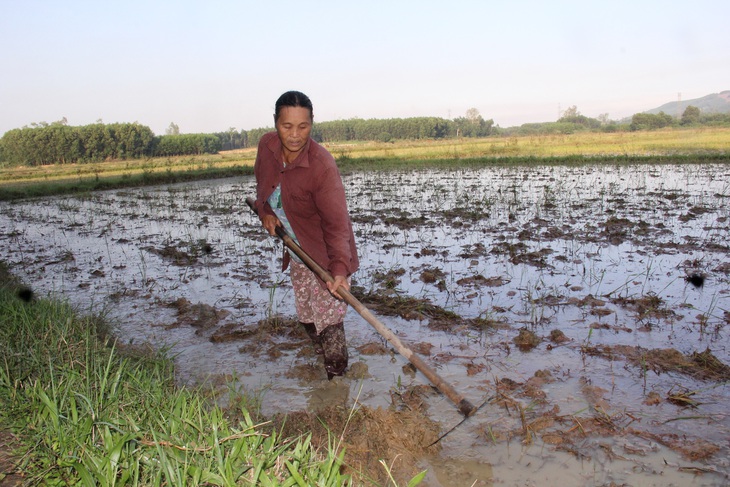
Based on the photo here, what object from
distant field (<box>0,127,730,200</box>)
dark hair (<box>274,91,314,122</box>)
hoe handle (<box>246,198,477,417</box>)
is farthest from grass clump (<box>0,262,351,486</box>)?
distant field (<box>0,127,730,200</box>)

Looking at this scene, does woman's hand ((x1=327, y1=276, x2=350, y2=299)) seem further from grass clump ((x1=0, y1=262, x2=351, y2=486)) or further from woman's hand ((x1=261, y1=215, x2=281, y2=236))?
grass clump ((x1=0, y1=262, x2=351, y2=486))

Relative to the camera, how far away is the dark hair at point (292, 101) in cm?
257

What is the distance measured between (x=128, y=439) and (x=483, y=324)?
2632mm

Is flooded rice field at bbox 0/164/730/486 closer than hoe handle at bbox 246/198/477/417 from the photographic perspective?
No

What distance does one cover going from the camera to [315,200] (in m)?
2.72

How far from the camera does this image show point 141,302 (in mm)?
4688

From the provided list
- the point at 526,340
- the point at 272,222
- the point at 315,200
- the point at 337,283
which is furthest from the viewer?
the point at 526,340

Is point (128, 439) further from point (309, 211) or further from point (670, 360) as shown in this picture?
point (670, 360)

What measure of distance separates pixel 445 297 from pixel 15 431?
315 cm

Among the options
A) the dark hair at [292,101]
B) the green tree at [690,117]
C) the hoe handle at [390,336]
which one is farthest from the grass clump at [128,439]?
the green tree at [690,117]

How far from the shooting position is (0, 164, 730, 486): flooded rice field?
2.36 m

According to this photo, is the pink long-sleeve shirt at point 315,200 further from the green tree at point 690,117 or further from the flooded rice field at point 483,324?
the green tree at point 690,117

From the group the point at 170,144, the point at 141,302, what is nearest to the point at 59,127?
the point at 170,144

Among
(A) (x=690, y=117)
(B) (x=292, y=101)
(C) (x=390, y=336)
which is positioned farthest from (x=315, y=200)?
(A) (x=690, y=117)
